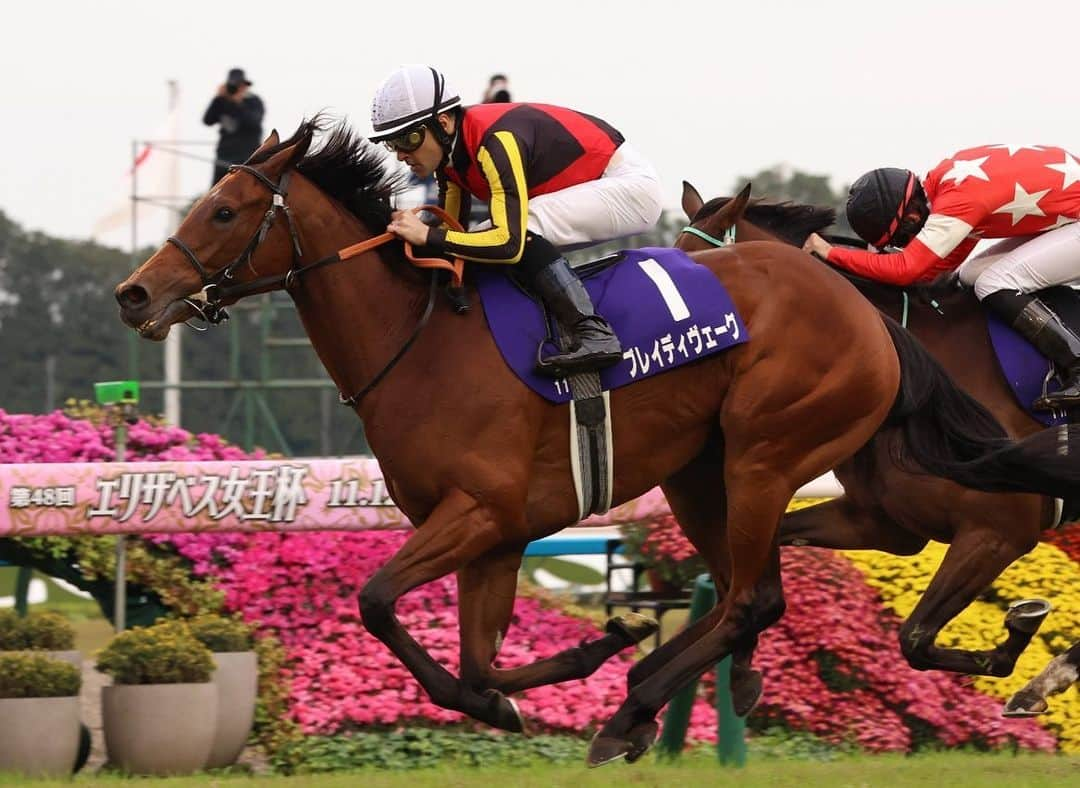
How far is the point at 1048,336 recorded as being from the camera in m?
5.86

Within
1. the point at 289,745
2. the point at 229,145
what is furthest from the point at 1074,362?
the point at 229,145

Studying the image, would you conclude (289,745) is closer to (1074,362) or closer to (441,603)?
(441,603)

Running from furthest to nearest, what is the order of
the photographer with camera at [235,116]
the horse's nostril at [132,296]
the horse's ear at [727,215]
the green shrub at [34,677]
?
the photographer with camera at [235,116]
the horse's ear at [727,215]
the green shrub at [34,677]
the horse's nostril at [132,296]

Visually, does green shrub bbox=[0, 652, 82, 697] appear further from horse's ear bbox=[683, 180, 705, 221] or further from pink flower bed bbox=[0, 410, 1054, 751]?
horse's ear bbox=[683, 180, 705, 221]

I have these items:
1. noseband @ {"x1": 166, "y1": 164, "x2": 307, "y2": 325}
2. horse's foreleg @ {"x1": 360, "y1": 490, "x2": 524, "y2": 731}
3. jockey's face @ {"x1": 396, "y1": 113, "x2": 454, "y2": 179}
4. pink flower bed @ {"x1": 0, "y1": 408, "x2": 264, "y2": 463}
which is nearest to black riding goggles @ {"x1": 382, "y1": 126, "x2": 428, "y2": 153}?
jockey's face @ {"x1": 396, "y1": 113, "x2": 454, "y2": 179}

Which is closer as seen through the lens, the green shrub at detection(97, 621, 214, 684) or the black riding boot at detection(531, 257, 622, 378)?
the black riding boot at detection(531, 257, 622, 378)

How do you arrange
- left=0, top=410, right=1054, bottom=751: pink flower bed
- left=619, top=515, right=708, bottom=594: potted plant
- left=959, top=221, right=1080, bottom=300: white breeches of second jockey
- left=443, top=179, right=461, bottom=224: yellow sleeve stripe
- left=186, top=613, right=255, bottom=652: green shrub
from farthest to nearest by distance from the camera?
left=619, top=515, right=708, bottom=594: potted plant, left=0, top=410, right=1054, bottom=751: pink flower bed, left=186, top=613, right=255, bottom=652: green shrub, left=959, top=221, right=1080, bottom=300: white breeches of second jockey, left=443, top=179, right=461, bottom=224: yellow sleeve stripe

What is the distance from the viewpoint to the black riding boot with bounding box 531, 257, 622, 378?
5.10 meters

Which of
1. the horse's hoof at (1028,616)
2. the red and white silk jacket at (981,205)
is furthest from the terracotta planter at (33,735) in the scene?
the horse's hoof at (1028,616)

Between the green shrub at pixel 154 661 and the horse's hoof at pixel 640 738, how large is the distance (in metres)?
1.68

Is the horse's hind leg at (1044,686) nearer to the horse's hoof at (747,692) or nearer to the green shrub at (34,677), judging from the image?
the horse's hoof at (747,692)

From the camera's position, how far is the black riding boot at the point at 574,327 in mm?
5102

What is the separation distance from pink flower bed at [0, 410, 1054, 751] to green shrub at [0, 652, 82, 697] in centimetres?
86

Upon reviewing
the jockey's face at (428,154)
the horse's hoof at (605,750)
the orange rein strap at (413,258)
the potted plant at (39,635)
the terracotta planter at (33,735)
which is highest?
the jockey's face at (428,154)
